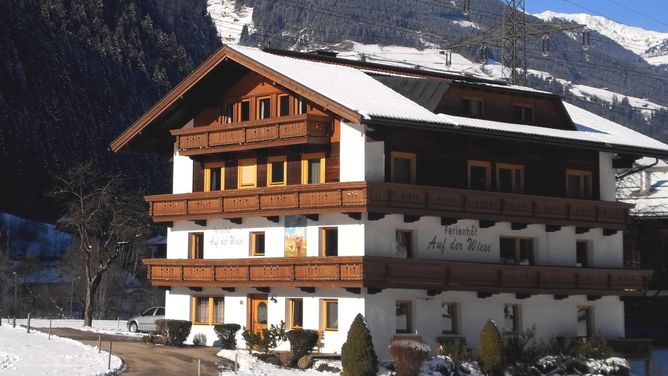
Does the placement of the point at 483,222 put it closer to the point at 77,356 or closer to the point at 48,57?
the point at 77,356

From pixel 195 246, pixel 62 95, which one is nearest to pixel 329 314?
pixel 195 246

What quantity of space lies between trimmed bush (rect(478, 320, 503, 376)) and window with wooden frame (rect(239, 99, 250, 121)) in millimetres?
14376

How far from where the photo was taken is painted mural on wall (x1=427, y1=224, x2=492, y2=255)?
48312 millimetres

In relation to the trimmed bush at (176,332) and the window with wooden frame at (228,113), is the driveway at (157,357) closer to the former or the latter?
the trimmed bush at (176,332)

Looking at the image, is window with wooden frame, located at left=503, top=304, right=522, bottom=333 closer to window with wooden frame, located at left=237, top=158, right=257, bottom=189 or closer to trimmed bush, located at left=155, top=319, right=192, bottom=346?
window with wooden frame, located at left=237, top=158, right=257, bottom=189

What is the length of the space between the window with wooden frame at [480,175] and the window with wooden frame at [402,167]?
3418 millimetres

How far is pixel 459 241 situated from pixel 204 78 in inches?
515

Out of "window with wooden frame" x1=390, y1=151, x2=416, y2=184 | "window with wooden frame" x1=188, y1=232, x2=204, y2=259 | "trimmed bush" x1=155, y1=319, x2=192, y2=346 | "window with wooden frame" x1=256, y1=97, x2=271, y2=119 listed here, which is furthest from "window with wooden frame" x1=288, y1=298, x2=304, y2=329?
"window with wooden frame" x1=256, y1=97, x2=271, y2=119

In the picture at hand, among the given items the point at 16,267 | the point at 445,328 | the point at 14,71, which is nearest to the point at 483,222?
the point at 445,328

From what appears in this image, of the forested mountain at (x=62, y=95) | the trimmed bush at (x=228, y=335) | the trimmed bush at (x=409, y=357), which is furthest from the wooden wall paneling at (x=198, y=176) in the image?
the forested mountain at (x=62, y=95)

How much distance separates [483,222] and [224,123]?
1223cm

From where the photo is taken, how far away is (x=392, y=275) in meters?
45.0

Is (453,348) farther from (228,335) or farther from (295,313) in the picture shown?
(228,335)

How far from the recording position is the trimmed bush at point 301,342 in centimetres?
4425
